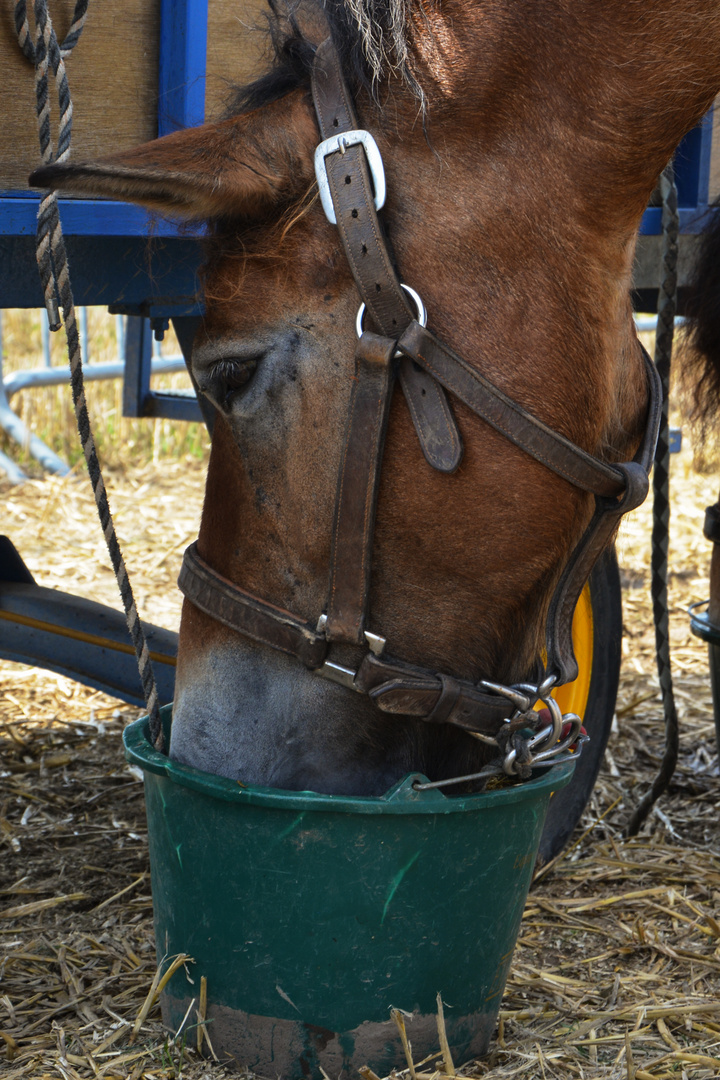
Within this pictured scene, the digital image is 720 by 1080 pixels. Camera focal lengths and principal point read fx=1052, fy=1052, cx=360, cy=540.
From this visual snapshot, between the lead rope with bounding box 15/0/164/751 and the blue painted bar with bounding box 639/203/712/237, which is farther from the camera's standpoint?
the blue painted bar with bounding box 639/203/712/237

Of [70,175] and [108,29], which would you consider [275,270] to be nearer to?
[70,175]

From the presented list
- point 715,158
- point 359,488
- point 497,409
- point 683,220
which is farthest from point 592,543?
point 715,158

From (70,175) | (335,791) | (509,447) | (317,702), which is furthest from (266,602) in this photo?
(70,175)

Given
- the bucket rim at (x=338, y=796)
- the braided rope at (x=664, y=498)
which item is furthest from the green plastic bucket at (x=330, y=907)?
the braided rope at (x=664, y=498)

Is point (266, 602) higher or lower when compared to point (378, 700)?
higher

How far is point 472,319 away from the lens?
1.49m

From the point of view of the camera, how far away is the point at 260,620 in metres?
1.57

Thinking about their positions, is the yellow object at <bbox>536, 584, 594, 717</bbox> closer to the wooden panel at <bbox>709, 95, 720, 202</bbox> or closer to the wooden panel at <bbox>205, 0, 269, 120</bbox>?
the wooden panel at <bbox>709, 95, 720, 202</bbox>

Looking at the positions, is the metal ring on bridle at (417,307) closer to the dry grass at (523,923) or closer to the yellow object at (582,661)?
the dry grass at (523,923)

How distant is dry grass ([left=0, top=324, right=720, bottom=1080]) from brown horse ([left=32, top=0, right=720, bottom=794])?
22.7 inches

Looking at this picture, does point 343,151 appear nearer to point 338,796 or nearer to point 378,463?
point 378,463

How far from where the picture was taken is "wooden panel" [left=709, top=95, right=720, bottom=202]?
8.43 ft

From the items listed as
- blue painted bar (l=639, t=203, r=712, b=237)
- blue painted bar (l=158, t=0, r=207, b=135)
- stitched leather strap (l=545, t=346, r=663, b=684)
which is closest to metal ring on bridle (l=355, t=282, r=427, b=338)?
stitched leather strap (l=545, t=346, r=663, b=684)

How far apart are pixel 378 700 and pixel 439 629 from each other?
143mm
